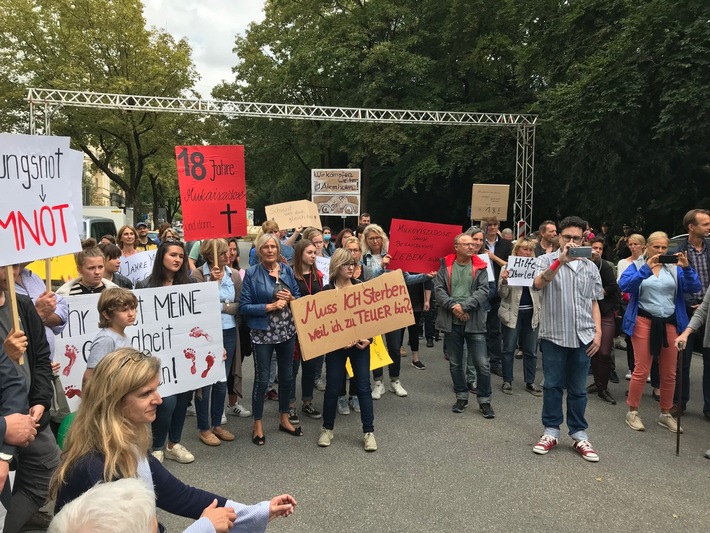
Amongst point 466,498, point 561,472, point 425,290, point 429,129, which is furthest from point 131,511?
point 429,129

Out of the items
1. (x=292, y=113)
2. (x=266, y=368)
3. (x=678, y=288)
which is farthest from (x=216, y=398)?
(x=292, y=113)

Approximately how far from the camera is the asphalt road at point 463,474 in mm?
3492

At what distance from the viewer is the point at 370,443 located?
4.59 meters

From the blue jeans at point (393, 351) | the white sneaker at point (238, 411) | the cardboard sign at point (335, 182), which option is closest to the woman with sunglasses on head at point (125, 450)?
the white sneaker at point (238, 411)

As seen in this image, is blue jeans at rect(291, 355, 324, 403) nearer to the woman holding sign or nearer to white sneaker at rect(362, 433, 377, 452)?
the woman holding sign

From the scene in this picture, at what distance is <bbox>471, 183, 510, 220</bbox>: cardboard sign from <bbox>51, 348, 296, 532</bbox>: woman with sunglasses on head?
10.4m

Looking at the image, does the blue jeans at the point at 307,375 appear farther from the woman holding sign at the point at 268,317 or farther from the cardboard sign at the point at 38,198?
the cardboard sign at the point at 38,198

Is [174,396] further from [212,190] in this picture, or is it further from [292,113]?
[292,113]

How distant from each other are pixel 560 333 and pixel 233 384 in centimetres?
319

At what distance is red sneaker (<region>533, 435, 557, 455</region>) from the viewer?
178 inches

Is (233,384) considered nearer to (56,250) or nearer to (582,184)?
(56,250)

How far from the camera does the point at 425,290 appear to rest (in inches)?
278

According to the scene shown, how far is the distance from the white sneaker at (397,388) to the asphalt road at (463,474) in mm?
378

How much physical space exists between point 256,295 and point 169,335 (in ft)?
2.83
